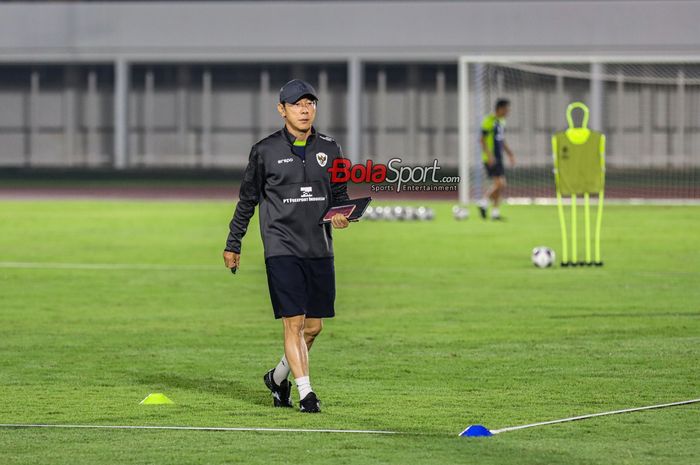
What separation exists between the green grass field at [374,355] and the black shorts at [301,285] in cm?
68

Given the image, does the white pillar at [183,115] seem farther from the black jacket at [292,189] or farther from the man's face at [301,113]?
the man's face at [301,113]

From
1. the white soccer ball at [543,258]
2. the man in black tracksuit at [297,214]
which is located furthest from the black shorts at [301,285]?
the white soccer ball at [543,258]

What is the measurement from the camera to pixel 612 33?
5816cm

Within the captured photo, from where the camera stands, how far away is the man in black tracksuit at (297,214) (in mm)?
10203

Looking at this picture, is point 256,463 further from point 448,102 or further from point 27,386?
point 448,102

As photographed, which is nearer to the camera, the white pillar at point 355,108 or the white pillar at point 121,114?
the white pillar at point 355,108

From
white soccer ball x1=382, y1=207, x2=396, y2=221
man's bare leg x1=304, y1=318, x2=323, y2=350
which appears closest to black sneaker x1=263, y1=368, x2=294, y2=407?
man's bare leg x1=304, y1=318, x2=323, y2=350

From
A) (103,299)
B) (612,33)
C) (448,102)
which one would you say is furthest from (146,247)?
(448,102)

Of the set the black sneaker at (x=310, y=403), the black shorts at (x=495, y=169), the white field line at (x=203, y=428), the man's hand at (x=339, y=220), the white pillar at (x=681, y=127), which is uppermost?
the white pillar at (x=681, y=127)

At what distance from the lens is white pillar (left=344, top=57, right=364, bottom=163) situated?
61.1 m

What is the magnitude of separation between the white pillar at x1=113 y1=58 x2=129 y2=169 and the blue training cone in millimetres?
54377

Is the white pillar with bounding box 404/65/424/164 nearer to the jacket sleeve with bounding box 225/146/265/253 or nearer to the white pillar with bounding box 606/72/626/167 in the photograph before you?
the white pillar with bounding box 606/72/626/167

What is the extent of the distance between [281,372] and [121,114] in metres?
53.4

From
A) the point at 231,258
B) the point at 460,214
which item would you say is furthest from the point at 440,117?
the point at 231,258
